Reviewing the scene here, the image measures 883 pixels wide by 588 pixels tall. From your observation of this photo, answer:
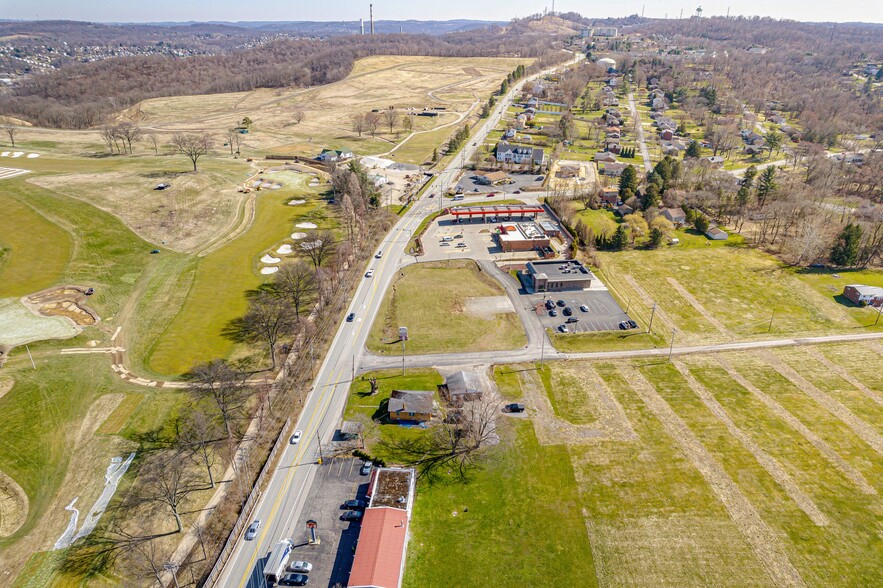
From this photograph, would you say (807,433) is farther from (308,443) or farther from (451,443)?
(308,443)

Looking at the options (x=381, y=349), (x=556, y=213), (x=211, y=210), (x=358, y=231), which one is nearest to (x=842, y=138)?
(x=556, y=213)

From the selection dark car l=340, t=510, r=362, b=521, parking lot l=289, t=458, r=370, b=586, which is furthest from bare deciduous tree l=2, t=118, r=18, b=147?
dark car l=340, t=510, r=362, b=521

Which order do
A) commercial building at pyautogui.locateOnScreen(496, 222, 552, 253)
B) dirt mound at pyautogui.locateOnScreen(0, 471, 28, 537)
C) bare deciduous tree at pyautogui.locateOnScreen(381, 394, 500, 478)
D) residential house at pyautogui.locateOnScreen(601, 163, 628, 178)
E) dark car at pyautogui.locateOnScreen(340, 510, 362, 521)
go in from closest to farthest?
dirt mound at pyautogui.locateOnScreen(0, 471, 28, 537) < dark car at pyautogui.locateOnScreen(340, 510, 362, 521) < bare deciduous tree at pyautogui.locateOnScreen(381, 394, 500, 478) < commercial building at pyautogui.locateOnScreen(496, 222, 552, 253) < residential house at pyautogui.locateOnScreen(601, 163, 628, 178)

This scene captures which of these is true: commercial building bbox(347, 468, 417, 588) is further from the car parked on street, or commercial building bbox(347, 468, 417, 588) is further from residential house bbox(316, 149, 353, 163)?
residential house bbox(316, 149, 353, 163)

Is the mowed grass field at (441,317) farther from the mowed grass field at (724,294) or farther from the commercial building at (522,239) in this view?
the mowed grass field at (724,294)

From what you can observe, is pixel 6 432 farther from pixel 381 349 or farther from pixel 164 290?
pixel 381 349

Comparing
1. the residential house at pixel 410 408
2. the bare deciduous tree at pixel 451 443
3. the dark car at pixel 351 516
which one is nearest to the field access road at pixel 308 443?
the dark car at pixel 351 516
